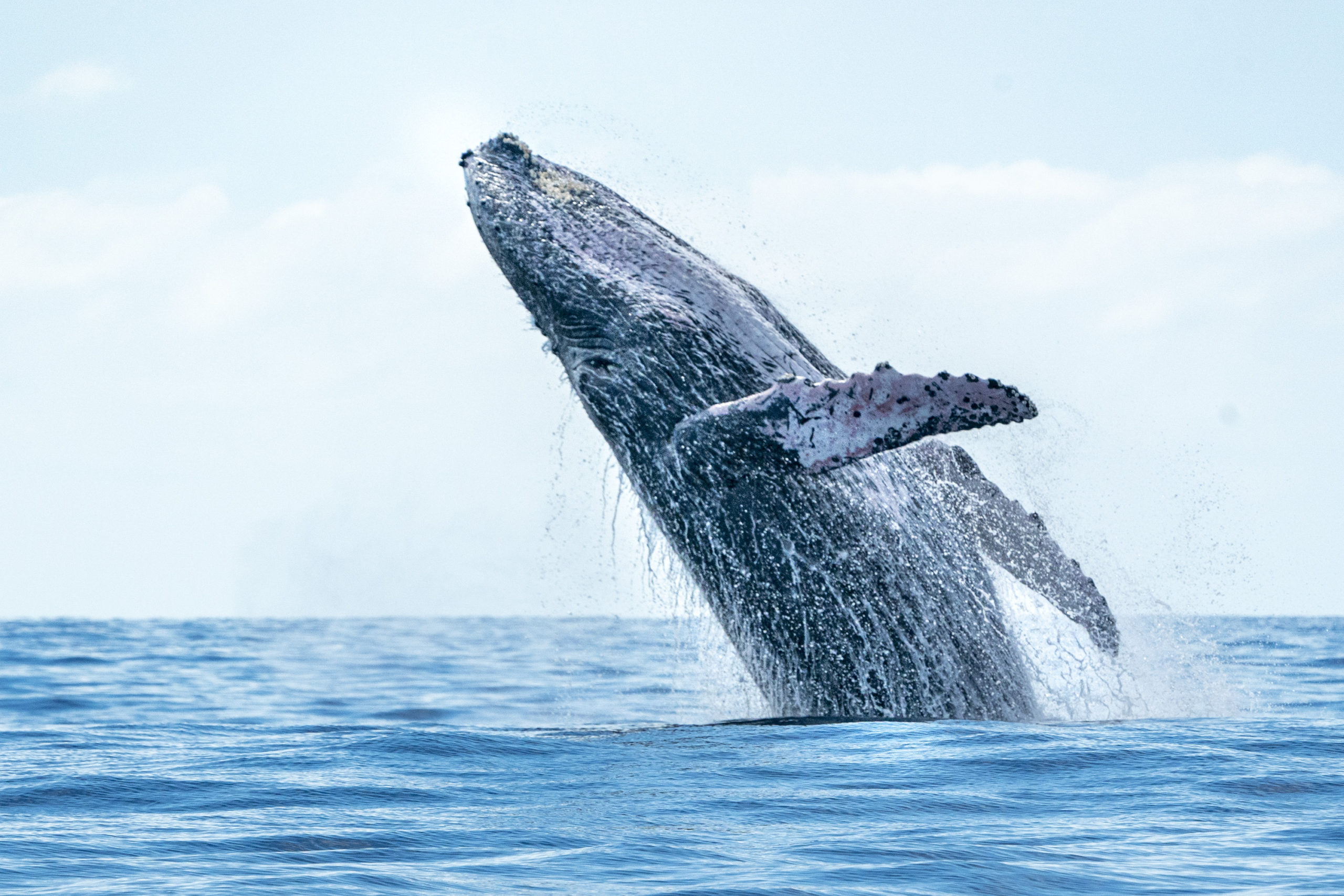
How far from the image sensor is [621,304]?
9.63 metres

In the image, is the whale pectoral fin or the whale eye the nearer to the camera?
the whale pectoral fin

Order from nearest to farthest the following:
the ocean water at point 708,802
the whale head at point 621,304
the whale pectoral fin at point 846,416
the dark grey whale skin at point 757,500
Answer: the ocean water at point 708,802 → the whale pectoral fin at point 846,416 → the dark grey whale skin at point 757,500 → the whale head at point 621,304

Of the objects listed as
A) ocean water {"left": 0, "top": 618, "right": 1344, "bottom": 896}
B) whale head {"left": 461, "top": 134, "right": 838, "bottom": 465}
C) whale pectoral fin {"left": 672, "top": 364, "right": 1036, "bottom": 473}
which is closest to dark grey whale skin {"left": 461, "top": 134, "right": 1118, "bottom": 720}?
whale head {"left": 461, "top": 134, "right": 838, "bottom": 465}

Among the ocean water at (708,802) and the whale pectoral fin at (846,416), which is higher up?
the whale pectoral fin at (846,416)

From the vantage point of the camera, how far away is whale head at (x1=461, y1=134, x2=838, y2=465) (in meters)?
9.55

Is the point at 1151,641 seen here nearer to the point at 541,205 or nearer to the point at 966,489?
the point at 966,489

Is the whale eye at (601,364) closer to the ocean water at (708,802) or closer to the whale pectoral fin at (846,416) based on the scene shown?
the whale pectoral fin at (846,416)

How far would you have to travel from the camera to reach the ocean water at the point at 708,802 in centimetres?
538

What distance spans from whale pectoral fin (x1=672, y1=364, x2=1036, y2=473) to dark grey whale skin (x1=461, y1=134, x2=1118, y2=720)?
1.10ft

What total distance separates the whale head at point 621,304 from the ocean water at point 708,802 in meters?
1.83

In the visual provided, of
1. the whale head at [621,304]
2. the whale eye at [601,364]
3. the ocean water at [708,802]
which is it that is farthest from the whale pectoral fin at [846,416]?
the ocean water at [708,802]

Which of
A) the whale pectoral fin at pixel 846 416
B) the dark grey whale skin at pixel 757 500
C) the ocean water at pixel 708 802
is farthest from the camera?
the dark grey whale skin at pixel 757 500

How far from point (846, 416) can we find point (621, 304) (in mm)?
2106

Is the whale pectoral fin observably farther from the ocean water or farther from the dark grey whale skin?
the ocean water
